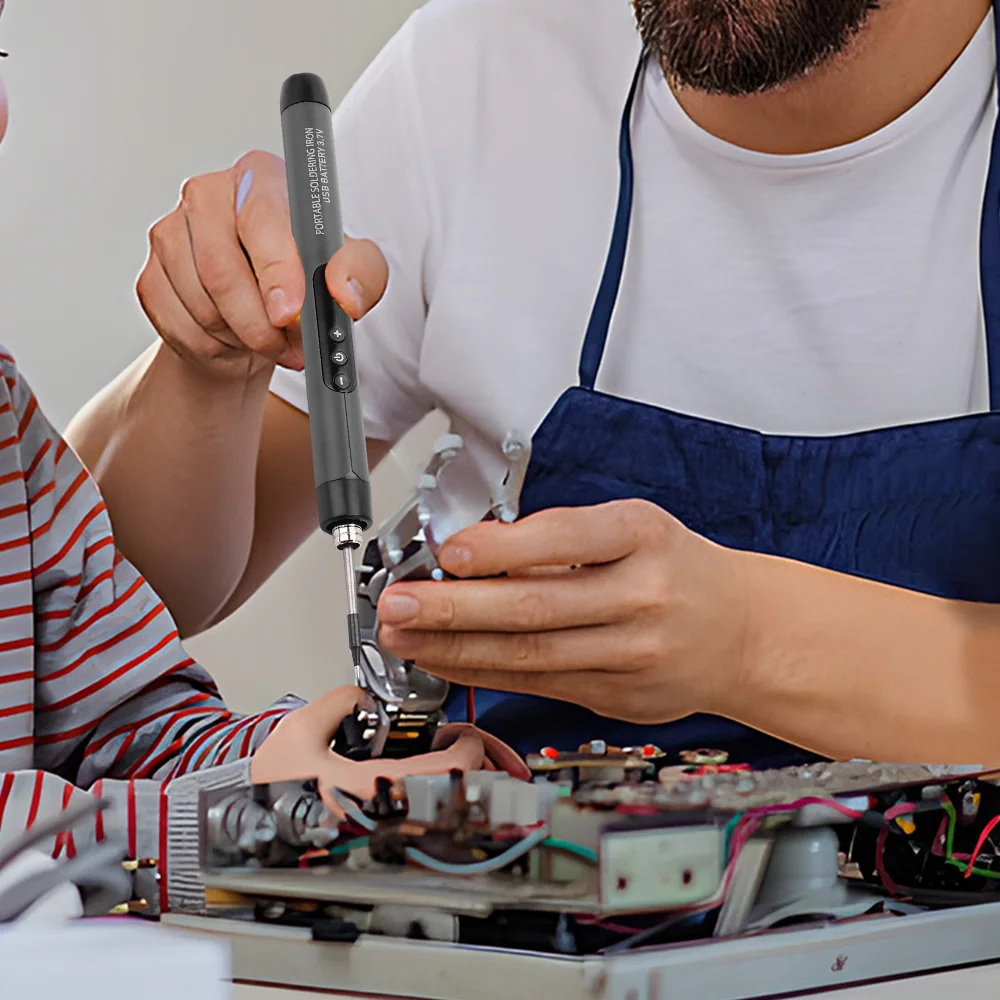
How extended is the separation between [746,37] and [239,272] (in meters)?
0.27

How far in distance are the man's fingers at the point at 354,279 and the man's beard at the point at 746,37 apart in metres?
0.23

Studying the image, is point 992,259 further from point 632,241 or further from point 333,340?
point 333,340

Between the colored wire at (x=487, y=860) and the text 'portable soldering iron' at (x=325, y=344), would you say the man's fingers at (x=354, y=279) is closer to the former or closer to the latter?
the text 'portable soldering iron' at (x=325, y=344)

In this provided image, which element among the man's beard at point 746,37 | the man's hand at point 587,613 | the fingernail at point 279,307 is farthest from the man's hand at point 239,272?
the man's beard at point 746,37

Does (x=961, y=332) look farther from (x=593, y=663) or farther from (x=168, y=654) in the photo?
(x=168, y=654)

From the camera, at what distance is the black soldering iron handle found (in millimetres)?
404

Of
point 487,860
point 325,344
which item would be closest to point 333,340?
point 325,344

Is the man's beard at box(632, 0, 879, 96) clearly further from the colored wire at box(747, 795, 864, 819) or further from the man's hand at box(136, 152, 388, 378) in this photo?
the colored wire at box(747, 795, 864, 819)

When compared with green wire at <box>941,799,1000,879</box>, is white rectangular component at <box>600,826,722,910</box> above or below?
above

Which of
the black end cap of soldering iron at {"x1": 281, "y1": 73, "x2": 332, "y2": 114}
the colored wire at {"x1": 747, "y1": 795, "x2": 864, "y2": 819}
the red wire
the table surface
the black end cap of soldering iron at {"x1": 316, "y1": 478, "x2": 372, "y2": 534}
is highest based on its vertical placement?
the black end cap of soldering iron at {"x1": 281, "y1": 73, "x2": 332, "y2": 114}

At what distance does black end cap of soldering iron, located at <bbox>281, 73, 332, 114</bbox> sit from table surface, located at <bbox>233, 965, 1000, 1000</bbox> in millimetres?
327

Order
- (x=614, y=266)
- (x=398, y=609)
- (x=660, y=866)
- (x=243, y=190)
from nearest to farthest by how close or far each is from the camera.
A: 1. (x=660, y=866)
2. (x=398, y=609)
3. (x=243, y=190)
4. (x=614, y=266)

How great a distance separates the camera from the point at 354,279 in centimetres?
45

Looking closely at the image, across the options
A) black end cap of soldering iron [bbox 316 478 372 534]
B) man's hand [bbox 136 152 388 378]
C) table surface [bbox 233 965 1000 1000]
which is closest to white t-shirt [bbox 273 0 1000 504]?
man's hand [bbox 136 152 388 378]
